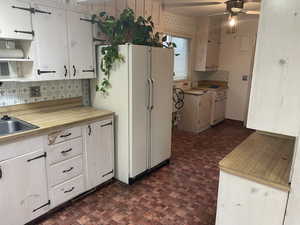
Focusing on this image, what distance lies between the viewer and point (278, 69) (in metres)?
1.24

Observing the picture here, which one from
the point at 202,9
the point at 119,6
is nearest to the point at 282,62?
the point at 119,6

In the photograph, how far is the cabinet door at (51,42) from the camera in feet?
7.18

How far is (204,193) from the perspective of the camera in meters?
2.66

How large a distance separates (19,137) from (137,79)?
132 centimetres

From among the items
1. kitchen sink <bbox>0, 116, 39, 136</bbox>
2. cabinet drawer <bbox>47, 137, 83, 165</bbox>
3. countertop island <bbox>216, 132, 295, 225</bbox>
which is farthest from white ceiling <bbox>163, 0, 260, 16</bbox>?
countertop island <bbox>216, 132, 295, 225</bbox>

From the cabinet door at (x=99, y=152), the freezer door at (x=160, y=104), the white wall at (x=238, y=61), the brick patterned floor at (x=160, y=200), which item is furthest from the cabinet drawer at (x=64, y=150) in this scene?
the white wall at (x=238, y=61)

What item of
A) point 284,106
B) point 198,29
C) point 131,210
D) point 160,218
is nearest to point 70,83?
point 131,210

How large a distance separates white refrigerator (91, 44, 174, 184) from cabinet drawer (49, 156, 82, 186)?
0.57m

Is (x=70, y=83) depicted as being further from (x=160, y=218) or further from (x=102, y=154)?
(x=160, y=218)

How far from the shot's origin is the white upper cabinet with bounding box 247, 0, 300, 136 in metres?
1.18

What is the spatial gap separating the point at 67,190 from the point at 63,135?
0.61 meters

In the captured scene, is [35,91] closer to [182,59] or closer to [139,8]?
[139,8]

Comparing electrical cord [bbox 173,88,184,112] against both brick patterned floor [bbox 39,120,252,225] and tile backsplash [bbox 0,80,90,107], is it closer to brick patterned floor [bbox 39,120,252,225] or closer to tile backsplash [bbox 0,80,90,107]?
brick patterned floor [bbox 39,120,252,225]

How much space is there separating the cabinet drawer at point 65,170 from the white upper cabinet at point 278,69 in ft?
5.99
